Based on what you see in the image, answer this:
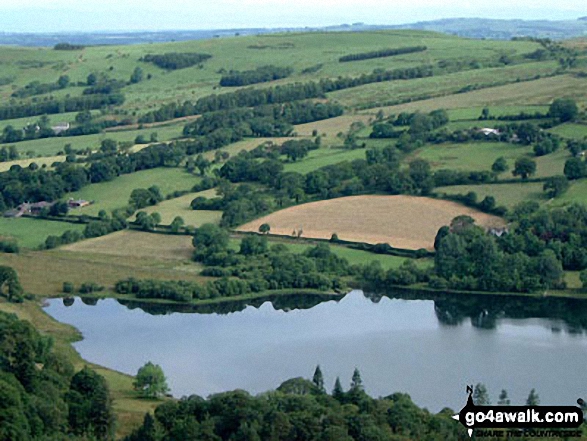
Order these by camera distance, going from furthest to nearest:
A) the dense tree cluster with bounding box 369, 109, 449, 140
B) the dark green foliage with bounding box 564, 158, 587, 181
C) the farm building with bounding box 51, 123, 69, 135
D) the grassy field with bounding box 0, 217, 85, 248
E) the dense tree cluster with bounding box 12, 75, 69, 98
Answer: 1. the dense tree cluster with bounding box 12, 75, 69, 98
2. the farm building with bounding box 51, 123, 69, 135
3. the dense tree cluster with bounding box 369, 109, 449, 140
4. the dark green foliage with bounding box 564, 158, 587, 181
5. the grassy field with bounding box 0, 217, 85, 248

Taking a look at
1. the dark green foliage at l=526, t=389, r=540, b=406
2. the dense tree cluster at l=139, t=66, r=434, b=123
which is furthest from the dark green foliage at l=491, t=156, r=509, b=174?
the dense tree cluster at l=139, t=66, r=434, b=123

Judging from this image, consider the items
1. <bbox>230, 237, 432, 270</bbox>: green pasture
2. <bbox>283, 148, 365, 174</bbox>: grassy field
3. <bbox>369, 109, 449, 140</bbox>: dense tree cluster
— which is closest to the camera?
<bbox>230, 237, 432, 270</bbox>: green pasture

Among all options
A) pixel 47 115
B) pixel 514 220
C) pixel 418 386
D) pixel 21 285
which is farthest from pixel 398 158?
pixel 47 115

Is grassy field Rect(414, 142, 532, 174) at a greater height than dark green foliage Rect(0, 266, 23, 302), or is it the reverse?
grassy field Rect(414, 142, 532, 174)

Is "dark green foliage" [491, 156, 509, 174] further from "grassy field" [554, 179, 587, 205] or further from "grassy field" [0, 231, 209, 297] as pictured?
"grassy field" [0, 231, 209, 297]

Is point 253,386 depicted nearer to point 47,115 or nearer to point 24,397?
point 24,397
